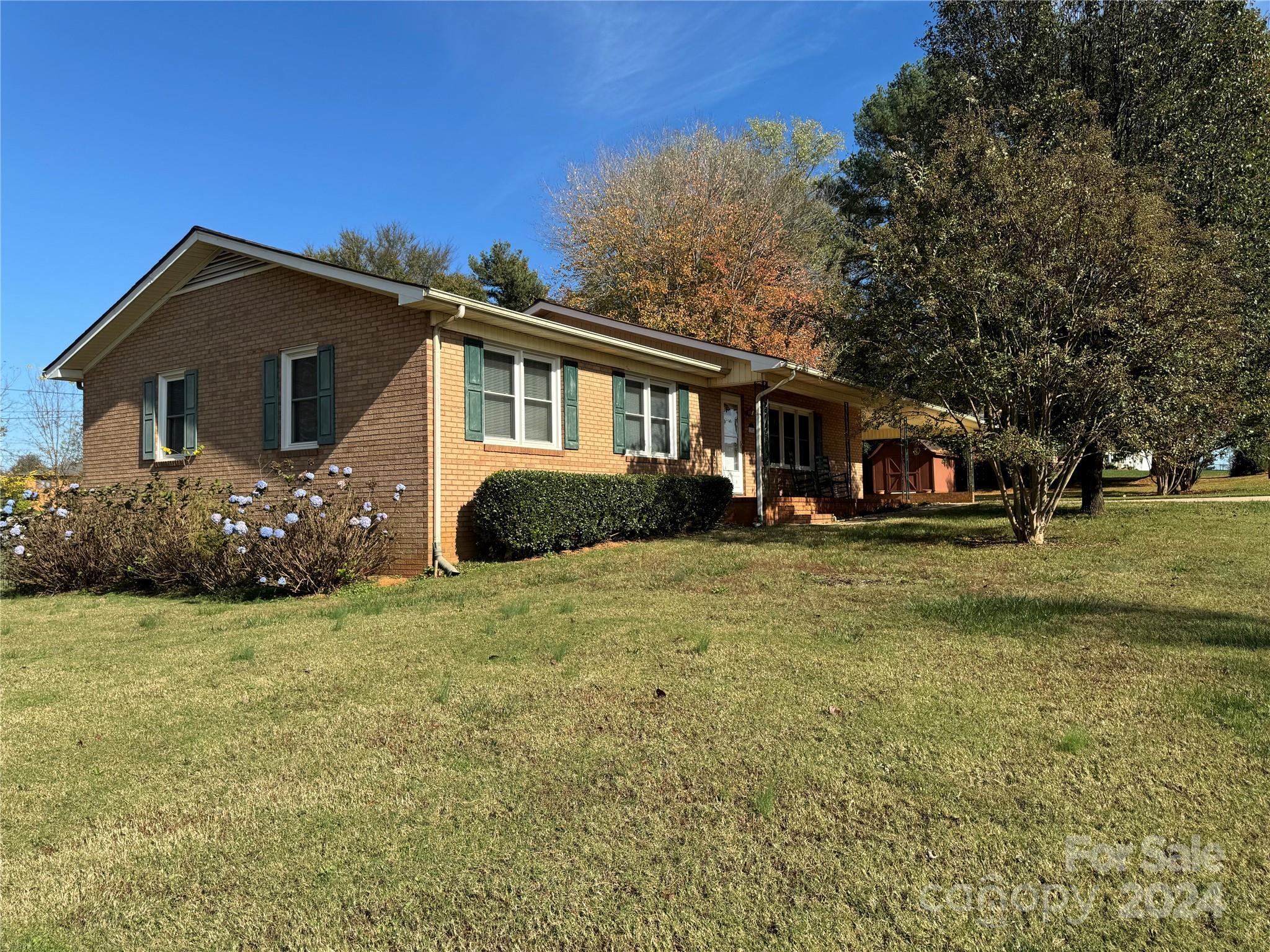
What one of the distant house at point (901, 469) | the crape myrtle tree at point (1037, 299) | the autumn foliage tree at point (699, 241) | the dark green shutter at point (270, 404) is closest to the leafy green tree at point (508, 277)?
the autumn foliage tree at point (699, 241)

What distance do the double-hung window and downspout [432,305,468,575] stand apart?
592cm

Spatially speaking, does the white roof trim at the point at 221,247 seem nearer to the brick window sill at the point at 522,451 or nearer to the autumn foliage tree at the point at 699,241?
the brick window sill at the point at 522,451

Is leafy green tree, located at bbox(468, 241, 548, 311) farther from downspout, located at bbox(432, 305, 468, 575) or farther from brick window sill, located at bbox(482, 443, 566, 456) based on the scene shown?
downspout, located at bbox(432, 305, 468, 575)

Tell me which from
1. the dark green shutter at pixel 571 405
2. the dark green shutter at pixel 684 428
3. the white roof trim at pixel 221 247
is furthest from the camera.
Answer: the dark green shutter at pixel 684 428

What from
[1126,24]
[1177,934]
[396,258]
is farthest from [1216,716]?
[396,258]

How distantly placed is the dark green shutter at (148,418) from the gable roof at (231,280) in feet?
4.16

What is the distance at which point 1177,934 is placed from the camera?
2.31 m

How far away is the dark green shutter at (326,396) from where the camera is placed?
1141 centimetres

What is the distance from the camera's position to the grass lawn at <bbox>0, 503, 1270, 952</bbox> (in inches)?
97.7

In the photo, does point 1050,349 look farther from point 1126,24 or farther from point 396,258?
point 396,258

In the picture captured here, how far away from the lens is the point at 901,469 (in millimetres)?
25078

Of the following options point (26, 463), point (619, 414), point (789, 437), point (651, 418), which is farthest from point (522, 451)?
point (26, 463)

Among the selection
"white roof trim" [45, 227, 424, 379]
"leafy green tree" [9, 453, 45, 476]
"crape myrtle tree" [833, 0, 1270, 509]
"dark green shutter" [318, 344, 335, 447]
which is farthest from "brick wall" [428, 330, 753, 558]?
"leafy green tree" [9, 453, 45, 476]

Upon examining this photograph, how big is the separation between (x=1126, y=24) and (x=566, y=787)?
16.9m
